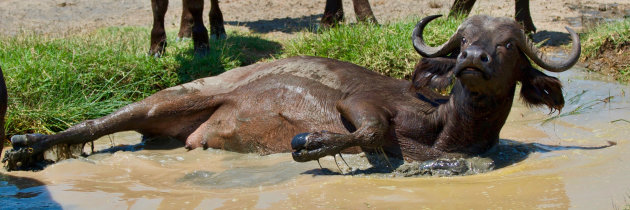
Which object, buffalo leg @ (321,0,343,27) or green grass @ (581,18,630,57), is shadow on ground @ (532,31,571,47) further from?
buffalo leg @ (321,0,343,27)

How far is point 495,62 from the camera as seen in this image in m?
4.96

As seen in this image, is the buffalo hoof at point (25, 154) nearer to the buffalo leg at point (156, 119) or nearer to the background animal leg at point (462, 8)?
the buffalo leg at point (156, 119)

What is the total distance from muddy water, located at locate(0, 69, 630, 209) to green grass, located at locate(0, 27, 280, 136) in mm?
737

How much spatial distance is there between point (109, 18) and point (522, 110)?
8.74 metres

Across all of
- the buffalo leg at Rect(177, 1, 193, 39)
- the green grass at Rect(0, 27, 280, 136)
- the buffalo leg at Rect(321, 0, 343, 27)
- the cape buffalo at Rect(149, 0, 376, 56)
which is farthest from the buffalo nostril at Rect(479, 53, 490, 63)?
the buffalo leg at Rect(177, 1, 193, 39)

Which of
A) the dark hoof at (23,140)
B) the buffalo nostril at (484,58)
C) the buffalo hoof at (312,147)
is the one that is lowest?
the dark hoof at (23,140)

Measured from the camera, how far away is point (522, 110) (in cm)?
721

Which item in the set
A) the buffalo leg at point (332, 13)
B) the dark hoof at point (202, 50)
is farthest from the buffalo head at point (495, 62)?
the buffalo leg at point (332, 13)

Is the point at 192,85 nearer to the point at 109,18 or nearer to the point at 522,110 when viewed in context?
the point at 522,110

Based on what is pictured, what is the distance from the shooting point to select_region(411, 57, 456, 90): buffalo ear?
541 centimetres

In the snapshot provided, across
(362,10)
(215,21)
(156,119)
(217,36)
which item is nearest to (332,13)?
(362,10)

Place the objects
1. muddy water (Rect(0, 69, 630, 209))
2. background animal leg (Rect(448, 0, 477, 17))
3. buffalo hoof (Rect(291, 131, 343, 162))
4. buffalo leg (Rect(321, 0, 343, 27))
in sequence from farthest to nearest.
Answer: buffalo leg (Rect(321, 0, 343, 27)) → background animal leg (Rect(448, 0, 477, 17)) → buffalo hoof (Rect(291, 131, 343, 162)) → muddy water (Rect(0, 69, 630, 209))

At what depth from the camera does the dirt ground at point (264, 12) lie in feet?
39.7

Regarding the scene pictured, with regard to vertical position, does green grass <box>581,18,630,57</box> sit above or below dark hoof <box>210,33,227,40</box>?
above
